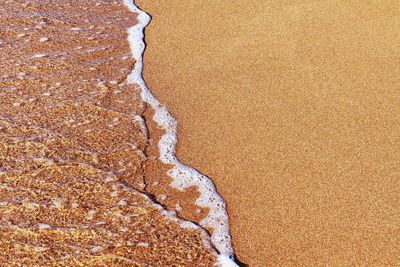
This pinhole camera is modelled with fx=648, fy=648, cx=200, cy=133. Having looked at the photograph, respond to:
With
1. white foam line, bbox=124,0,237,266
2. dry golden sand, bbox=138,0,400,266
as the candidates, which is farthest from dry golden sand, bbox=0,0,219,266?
dry golden sand, bbox=138,0,400,266

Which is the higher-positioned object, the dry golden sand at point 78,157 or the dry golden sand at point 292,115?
the dry golden sand at point 292,115

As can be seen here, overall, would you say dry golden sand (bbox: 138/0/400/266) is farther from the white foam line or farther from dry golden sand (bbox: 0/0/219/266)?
dry golden sand (bbox: 0/0/219/266)

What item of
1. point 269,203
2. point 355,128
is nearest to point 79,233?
point 269,203

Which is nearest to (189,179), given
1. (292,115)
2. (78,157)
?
(78,157)

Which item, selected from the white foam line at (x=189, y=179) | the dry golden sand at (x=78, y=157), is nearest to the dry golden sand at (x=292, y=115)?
the white foam line at (x=189, y=179)

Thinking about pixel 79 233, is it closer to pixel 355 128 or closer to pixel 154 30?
pixel 355 128

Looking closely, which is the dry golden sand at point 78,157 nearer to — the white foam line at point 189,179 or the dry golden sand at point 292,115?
the white foam line at point 189,179

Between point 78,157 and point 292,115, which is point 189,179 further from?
point 292,115
